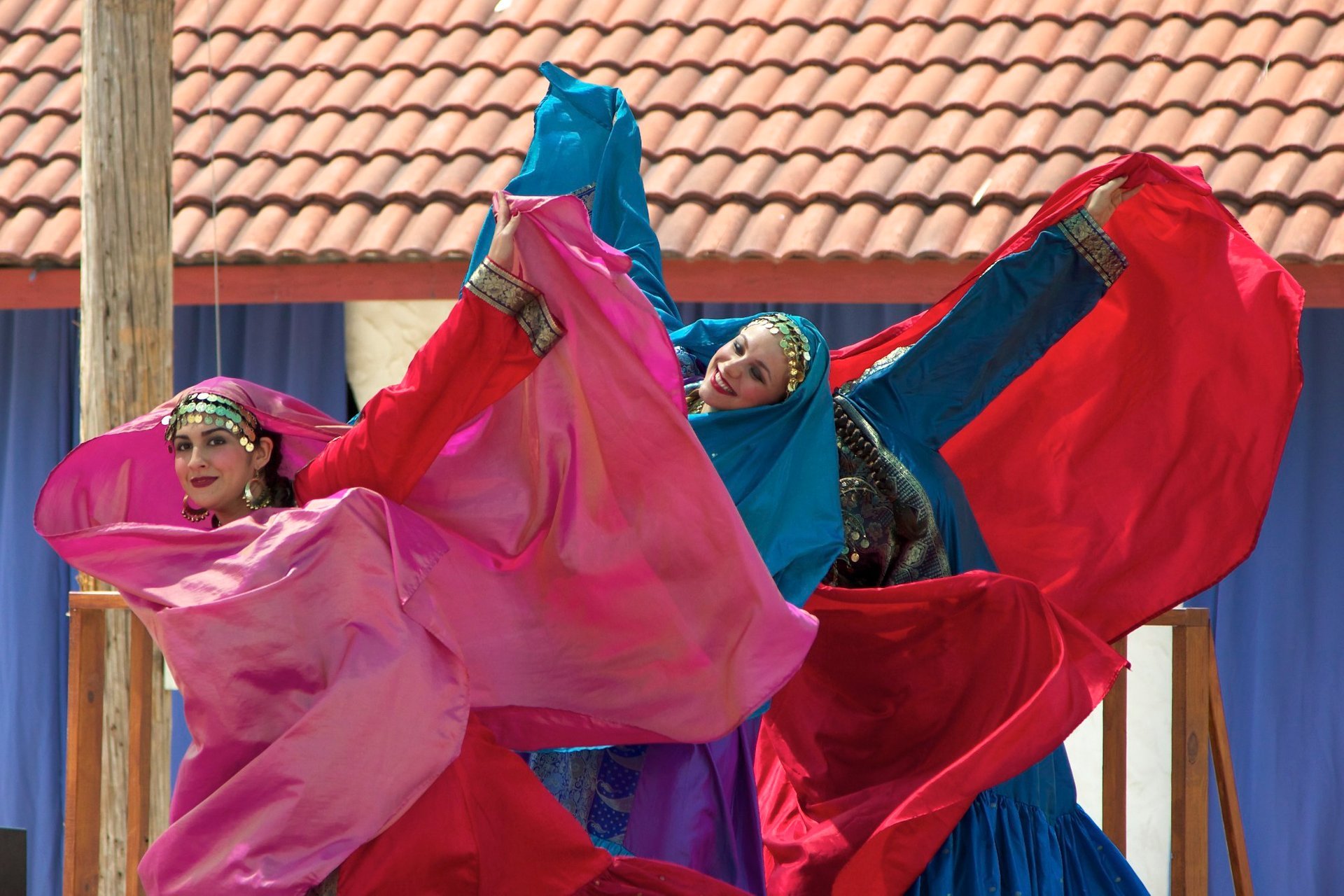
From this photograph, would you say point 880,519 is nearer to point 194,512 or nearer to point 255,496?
point 255,496

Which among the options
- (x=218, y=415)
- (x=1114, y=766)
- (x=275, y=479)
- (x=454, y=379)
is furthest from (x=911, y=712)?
(x=218, y=415)

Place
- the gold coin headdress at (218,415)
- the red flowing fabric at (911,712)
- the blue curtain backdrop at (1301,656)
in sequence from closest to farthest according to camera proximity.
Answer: the red flowing fabric at (911,712) → the gold coin headdress at (218,415) → the blue curtain backdrop at (1301,656)

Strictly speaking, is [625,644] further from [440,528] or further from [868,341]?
[868,341]

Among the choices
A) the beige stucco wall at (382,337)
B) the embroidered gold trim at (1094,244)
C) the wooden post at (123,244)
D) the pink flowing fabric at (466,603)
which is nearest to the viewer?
the pink flowing fabric at (466,603)

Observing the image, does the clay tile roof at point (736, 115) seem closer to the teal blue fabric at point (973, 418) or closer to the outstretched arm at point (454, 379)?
the teal blue fabric at point (973, 418)

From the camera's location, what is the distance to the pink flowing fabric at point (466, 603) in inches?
103

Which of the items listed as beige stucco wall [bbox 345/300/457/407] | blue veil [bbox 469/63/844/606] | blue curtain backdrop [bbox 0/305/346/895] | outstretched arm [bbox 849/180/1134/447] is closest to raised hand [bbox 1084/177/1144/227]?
Result: outstretched arm [bbox 849/180/1134/447]

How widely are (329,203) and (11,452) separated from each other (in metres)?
1.38

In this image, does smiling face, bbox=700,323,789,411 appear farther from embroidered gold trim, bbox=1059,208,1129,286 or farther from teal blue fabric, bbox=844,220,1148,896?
embroidered gold trim, bbox=1059,208,1129,286

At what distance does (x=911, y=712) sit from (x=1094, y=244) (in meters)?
0.94

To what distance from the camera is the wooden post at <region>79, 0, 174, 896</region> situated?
13.1 feet

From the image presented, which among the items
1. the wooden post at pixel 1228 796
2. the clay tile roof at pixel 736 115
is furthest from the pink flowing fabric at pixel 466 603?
the clay tile roof at pixel 736 115

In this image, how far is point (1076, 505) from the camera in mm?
3377

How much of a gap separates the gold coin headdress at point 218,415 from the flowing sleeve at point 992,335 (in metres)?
1.13
